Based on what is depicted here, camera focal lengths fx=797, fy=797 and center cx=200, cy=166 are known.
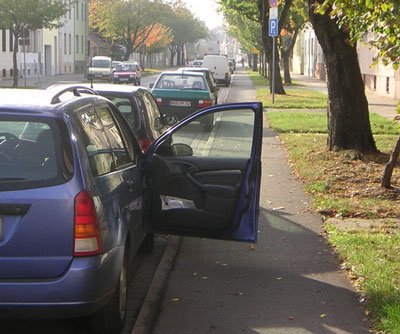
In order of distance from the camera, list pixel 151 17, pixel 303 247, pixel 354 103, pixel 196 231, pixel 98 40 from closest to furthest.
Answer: pixel 196 231, pixel 303 247, pixel 354 103, pixel 151 17, pixel 98 40

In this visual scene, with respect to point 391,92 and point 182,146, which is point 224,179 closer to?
point 182,146

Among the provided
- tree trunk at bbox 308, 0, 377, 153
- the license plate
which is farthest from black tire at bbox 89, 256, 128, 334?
the license plate

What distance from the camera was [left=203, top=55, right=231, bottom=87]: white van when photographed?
52.9m

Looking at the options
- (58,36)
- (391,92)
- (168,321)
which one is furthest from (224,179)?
(58,36)

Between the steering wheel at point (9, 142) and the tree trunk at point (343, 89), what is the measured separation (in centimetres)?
873

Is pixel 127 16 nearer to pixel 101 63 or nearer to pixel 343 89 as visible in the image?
pixel 101 63

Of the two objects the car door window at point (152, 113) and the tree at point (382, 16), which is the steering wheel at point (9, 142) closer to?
the tree at point (382, 16)

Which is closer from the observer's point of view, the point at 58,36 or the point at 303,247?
the point at 303,247

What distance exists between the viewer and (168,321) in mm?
5516

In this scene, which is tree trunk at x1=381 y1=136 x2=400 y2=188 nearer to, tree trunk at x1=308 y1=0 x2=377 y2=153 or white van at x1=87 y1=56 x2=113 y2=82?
tree trunk at x1=308 y1=0 x2=377 y2=153

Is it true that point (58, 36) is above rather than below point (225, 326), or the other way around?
above

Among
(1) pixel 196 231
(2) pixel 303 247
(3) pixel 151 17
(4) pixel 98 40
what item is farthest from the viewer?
(4) pixel 98 40

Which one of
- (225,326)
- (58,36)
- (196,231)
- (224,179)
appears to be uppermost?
(58,36)

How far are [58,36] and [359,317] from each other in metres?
67.5
